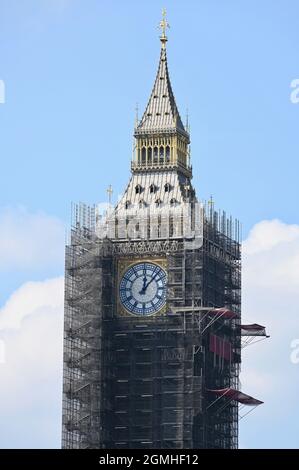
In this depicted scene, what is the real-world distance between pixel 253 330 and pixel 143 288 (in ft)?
29.2

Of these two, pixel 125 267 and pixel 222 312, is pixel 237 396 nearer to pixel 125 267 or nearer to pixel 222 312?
pixel 222 312

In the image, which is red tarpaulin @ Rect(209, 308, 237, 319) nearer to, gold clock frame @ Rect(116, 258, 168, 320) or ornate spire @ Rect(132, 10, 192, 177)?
gold clock frame @ Rect(116, 258, 168, 320)

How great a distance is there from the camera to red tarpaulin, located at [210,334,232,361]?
189125 mm

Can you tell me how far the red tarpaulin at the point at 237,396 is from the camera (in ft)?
616

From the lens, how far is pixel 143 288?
18912cm

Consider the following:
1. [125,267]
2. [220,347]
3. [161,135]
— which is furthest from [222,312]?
[161,135]

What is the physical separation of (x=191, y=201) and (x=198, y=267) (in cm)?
604

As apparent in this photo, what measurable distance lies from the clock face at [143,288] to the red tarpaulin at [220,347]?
4488 mm

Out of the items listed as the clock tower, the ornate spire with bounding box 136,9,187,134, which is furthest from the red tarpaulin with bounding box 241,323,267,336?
the ornate spire with bounding box 136,9,187,134

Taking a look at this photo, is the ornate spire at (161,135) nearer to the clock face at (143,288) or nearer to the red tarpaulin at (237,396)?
the clock face at (143,288)

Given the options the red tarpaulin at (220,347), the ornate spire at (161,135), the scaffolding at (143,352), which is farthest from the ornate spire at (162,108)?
the red tarpaulin at (220,347)
